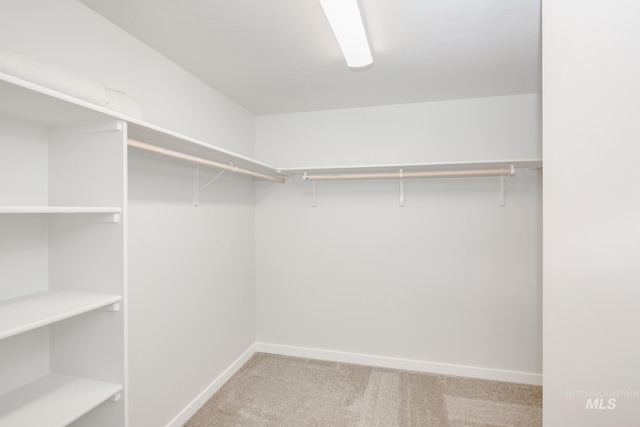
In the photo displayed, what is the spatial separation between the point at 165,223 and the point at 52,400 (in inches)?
41.3

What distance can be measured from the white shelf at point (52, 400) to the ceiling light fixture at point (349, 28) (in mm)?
1768

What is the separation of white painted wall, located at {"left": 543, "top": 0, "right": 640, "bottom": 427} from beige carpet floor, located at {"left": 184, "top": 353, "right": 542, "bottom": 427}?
47.4 inches

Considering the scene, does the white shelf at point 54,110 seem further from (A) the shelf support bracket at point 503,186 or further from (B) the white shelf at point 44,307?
(A) the shelf support bracket at point 503,186

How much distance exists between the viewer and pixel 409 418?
2.17 meters

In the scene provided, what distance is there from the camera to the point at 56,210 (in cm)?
104

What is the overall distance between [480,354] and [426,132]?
1.98 meters

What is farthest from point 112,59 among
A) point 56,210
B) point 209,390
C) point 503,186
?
point 503,186

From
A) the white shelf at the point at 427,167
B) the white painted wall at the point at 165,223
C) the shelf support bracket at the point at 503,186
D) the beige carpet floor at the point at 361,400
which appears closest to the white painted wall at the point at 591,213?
the white shelf at the point at 427,167

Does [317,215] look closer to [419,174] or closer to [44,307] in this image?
[419,174]

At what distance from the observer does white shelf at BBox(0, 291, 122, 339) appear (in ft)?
3.16

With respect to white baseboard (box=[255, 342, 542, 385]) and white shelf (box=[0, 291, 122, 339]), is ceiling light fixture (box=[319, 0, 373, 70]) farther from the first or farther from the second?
white baseboard (box=[255, 342, 542, 385])

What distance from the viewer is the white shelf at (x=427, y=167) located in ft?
7.48

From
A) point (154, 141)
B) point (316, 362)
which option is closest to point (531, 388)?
point (316, 362)

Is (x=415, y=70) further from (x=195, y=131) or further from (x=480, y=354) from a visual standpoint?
(x=480, y=354)
